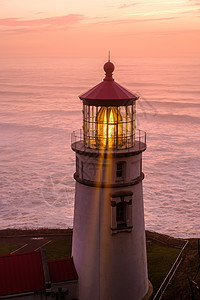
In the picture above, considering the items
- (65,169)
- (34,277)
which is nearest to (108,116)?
(34,277)

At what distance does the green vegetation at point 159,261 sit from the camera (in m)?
24.1

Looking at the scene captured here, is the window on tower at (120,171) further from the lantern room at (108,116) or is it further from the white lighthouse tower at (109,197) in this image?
the lantern room at (108,116)

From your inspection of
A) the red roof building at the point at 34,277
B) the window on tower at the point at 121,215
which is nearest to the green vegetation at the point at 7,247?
the red roof building at the point at 34,277

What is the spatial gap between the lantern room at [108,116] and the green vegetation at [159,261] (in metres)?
9.83

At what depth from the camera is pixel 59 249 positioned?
94.0ft

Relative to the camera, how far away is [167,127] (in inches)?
3767

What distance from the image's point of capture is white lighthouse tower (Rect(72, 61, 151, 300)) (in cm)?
1716

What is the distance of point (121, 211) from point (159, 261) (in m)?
9.99

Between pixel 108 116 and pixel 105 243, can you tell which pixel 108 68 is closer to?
pixel 108 116


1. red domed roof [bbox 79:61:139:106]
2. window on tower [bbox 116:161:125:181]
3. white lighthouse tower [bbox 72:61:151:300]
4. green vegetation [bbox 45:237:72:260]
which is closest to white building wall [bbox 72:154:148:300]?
white lighthouse tower [bbox 72:61:151:300]

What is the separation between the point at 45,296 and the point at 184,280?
26.0 ft

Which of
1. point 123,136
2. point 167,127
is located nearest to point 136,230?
point 123,136

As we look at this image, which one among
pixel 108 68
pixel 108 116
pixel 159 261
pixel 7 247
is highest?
pixel 108 68

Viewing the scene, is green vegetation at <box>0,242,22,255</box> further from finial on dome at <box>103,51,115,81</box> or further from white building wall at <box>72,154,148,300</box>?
finial on dome at <box>103,51,115,81</box>
